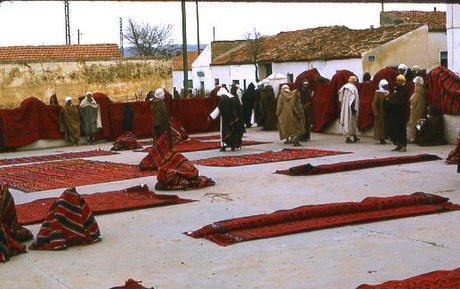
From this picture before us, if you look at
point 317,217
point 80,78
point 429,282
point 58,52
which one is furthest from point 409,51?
point 429,282

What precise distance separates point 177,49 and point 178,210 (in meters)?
61.8

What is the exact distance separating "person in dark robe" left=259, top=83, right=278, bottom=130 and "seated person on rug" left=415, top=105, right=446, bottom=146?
270 inches

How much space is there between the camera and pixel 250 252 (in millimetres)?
6531

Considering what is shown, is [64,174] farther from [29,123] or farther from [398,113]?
[29,123]

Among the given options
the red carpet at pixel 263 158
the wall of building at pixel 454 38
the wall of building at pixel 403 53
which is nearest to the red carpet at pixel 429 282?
the red carpet at pixel 263 158

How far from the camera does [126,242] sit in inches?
289

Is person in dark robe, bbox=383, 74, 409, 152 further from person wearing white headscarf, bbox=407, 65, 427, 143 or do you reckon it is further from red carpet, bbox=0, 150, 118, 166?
red carpet, bbox=0, 150, 118, 166

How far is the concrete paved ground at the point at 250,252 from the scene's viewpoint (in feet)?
18.8

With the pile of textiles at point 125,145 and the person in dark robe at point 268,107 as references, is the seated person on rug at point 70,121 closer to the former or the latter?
the pile of textiles at point 125,145

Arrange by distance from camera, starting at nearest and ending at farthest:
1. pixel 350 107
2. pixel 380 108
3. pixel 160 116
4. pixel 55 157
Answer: pixel 160 116 → pixel 380 108 → pixel 350 107 → pixel 55 157

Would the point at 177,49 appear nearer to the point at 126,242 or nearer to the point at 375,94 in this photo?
the point at 375,94

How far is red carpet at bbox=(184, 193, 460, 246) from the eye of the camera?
726 cm

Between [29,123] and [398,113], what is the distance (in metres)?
10.7

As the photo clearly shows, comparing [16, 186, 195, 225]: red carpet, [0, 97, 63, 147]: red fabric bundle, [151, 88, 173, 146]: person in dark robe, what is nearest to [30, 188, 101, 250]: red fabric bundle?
[16, 186, 195, 225]: red carpet
